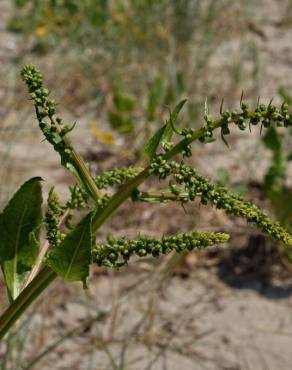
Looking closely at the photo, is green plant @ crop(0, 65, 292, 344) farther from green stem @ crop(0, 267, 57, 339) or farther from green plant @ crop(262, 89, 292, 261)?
green plant @ crop(262, 89, 292, 261)

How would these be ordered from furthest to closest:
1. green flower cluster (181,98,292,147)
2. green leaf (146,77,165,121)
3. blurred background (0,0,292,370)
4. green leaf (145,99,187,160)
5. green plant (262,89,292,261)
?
green leaf (146,77,165,121)
green plant (262,89,292,261)
blurred background (0,0,292,370)
green leaf (145,99,187,160)
green flower cluster (181,98,292,147)

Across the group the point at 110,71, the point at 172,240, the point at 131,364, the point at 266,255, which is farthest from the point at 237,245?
the point at 172,240

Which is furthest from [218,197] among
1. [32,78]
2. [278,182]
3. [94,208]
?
[278,182]

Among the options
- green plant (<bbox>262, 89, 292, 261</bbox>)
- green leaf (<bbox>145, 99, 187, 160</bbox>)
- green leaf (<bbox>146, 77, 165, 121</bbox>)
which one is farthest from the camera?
green leaf (<bbox>146, 77, 165, 121</bbox>)

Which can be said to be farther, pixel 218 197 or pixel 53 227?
pixel 53 227

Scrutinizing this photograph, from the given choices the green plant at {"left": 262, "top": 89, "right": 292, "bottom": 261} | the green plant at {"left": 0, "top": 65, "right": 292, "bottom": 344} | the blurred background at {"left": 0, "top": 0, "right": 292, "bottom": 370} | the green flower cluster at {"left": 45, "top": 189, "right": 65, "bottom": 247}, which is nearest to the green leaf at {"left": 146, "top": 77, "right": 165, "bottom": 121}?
the blurred background at {"left": 0, "top": 0, "right": 292, "bottom": 370}

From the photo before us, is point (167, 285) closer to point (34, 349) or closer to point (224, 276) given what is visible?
point (224, 276)

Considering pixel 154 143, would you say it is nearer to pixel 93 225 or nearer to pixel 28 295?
pixel 93 225
